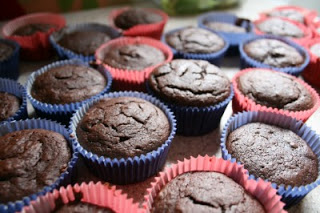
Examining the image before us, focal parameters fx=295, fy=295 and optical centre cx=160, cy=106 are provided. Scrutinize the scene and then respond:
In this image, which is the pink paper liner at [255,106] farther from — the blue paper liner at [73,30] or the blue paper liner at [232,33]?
the blue paper liner at [73,30]

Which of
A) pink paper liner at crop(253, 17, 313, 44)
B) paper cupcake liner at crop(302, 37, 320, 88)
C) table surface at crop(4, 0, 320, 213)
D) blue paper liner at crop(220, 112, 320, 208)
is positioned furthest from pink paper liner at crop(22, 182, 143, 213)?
pink paper liner at crop(253, 17, 313, 44)

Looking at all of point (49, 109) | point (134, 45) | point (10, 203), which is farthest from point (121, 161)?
point (134, 45)

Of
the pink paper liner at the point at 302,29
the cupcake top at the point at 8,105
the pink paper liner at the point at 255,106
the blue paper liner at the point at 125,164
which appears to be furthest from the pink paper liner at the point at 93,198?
the pink paper liner at the point at 302,29

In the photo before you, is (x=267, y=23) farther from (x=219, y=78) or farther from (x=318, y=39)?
(x=219, y=78)

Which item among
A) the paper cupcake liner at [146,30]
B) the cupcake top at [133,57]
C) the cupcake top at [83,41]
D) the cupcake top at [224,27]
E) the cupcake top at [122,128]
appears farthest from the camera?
the cupcake top at [224,27]

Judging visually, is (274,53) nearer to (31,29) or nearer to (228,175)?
(228,175)

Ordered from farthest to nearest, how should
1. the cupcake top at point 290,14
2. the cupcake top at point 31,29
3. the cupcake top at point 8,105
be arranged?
1. the cupcake top at point 290,14
2. the cupcake top at point 31,29
3. the cupcake top at point 8,105
